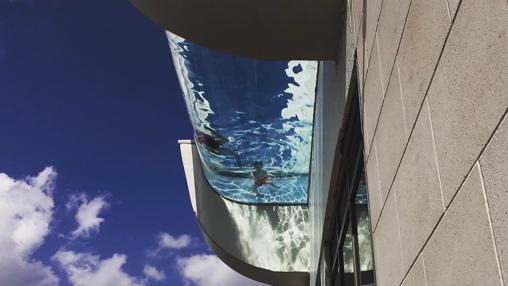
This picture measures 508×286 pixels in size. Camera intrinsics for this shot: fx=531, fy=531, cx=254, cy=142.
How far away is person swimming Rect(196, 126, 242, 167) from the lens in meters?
10.9

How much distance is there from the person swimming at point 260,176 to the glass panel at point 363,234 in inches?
285

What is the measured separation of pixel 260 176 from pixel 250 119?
255 centimetres

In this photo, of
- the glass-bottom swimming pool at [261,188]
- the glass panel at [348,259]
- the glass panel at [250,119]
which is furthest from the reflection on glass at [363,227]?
the glass-bottom swimming pool at [261,188]

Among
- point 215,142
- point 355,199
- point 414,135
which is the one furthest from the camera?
point 215,142

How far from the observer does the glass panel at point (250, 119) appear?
8.33 meters

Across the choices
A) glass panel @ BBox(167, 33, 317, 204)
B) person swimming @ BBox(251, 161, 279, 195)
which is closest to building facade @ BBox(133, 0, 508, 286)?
glass panel @ BBox(167, 33, 317, 204)

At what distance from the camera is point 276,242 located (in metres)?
12.5

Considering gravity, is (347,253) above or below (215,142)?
below

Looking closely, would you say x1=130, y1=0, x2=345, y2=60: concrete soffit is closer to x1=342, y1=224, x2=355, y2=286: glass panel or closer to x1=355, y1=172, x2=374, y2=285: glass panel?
x1=355, y1=172, x2=374, y2=285: glass panel

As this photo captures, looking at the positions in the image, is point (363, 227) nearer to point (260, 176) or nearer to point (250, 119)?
point (250, 119)

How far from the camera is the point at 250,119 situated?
9.84 m

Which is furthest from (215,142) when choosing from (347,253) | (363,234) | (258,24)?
(363,234)

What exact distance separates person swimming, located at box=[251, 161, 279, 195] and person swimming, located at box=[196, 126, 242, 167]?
395mm

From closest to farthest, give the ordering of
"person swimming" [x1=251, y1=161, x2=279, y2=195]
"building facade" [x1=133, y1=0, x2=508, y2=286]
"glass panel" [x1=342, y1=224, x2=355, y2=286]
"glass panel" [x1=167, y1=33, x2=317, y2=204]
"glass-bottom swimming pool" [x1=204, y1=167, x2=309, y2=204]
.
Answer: "building facade" [x1=133, y1=0, x2=508, y2=286], "glass panel" [x1=342, y1=224, x2=355, y2=286], "glass panel" [x1=167, y1=33, x2=317, y2=204], "person swimming" [x1=251, y1=161, x2=279, y2=195], "glass-bottom swimming pool" [x1=204, y1=167, x2=309, y2=204]
